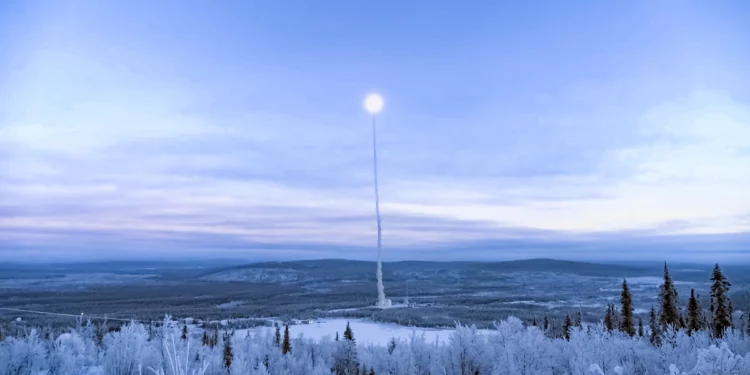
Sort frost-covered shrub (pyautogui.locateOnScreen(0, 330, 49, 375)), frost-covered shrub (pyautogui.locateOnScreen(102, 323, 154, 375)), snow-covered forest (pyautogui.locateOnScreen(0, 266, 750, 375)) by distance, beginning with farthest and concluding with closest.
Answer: frost-covered shrub (pyautogui.locateOnScreen(102, 323, 154, 375)) < frost-covered shrub (pyautogui.locateOnScreen(0, 330, 49, 375)) < snow-covered forest (pyautogui.locateOnScreen(0, 266, 750, 375))

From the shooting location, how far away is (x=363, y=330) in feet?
229

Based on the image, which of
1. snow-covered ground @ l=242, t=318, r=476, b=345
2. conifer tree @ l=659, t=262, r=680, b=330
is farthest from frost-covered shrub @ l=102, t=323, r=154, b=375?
snow-covered ground @ l=242, t=318, r=476, b=345

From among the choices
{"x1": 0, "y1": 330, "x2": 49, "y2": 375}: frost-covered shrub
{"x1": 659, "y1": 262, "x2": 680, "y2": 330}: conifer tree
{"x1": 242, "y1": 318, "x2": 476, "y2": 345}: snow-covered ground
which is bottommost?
{"x1": 242, "y1": 318, "x2": 476, "y2": 345}: snow-covered ground

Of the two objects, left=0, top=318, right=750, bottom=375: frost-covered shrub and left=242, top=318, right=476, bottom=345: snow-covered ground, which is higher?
left=0, top=318, right=750, bottom=375: frost-covered shrub

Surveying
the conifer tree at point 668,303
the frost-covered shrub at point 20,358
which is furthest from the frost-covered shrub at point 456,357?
the conifer tree at point 668,303

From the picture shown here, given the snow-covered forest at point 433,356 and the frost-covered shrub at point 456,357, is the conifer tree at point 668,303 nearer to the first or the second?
the snow-covered forest at point 433,356

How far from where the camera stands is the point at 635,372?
18.0 m

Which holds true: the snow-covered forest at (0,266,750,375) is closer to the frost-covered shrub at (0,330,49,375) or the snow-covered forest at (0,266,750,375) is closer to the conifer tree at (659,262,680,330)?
the frost-covered shrub at (0,330,49,375)

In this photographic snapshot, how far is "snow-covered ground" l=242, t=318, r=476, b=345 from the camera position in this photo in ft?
209

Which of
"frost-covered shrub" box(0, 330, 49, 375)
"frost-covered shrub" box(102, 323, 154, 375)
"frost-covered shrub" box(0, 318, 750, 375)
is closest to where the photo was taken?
"frost-covered shrub" box(0, 318, 750, 375)

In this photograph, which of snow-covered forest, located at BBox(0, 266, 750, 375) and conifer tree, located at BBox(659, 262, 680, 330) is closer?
snow-covered forest, located at BBox(0, 266, 750, 375)

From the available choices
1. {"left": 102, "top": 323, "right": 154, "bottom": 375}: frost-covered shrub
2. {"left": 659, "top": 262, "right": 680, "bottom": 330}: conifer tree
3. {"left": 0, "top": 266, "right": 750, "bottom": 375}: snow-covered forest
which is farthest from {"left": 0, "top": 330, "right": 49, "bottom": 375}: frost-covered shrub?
{"left": 659, "top": 262, "right": 680, "bottom": 330}: conifer tree

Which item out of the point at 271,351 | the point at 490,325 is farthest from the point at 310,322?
the point at 271,351

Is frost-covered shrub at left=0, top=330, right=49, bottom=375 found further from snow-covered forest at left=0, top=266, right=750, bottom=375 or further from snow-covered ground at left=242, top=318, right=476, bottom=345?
snow-covered ground at left=242, top=318, right=476, bottom=345
